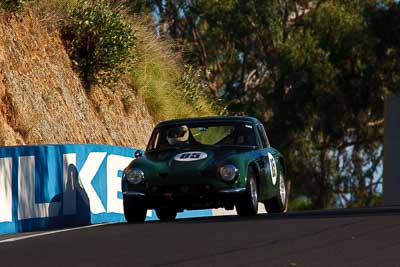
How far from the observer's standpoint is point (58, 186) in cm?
1659

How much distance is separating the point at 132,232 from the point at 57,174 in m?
3.30

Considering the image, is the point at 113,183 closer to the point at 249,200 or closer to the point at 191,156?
the point at 191,156

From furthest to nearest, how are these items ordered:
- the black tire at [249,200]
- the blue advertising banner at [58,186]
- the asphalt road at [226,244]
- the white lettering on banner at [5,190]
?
the black tire at [249,200], the blue advertising banner at [58,186], the white lettering on banner at [5,190], the asphalt road at [226,244]

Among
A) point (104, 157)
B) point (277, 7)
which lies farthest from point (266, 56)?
point (104, 157)

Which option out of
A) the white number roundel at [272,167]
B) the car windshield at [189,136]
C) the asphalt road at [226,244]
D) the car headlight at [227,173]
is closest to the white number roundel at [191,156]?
the car headlight at [227,173]

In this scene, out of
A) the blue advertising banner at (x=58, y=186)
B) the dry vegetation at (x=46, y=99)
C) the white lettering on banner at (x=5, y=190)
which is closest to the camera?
the white lettering on banner at (x=5, y=190)

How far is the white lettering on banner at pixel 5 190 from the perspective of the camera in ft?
49.1

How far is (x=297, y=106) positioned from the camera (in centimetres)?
4800

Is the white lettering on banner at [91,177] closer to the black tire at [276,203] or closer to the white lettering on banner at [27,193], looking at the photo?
the white lettering on banner at [27,193]

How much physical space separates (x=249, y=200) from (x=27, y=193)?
286cm

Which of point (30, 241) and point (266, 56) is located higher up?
point (266, 56)

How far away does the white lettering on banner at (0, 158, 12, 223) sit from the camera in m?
15.0

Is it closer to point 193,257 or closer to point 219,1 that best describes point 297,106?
point 219,1

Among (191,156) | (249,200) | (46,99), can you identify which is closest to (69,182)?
(191,156)
